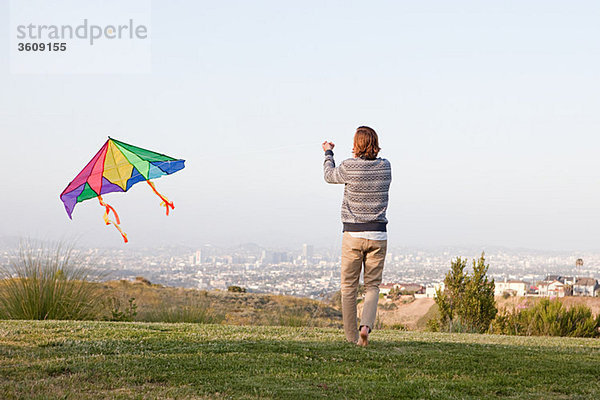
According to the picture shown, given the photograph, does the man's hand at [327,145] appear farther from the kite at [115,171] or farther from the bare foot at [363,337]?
the kite at [115,171]

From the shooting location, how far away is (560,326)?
12703 mm

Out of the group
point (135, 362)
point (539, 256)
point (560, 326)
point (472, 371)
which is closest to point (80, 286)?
point (135, 362)

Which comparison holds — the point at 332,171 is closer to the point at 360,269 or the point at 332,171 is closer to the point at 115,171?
the point at 360,269

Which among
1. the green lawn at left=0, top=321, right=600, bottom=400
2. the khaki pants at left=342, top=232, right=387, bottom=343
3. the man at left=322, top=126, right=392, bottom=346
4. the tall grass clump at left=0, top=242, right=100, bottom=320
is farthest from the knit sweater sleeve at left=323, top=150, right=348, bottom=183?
the tall grass clump at left=0, top=242, right=100, bottom=320

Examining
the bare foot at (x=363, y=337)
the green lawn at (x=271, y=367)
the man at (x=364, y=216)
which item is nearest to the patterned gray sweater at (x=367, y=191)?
the man at (x=364, y=216)

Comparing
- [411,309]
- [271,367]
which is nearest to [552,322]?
[271,367]

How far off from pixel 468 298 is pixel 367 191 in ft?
28.4

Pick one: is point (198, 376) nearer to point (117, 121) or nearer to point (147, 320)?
point (147, 320)

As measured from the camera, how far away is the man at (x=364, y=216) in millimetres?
6535

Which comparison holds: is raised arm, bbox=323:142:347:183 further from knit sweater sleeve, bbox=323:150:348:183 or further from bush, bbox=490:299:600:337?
bush, bbox=490:299:600:337

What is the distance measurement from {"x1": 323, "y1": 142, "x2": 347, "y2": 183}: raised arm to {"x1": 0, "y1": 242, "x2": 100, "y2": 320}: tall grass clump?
20.0ft

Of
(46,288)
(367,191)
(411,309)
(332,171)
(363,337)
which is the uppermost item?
(332,171)

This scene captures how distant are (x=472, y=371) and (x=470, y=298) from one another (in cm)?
893

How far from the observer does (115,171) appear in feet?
30.8
